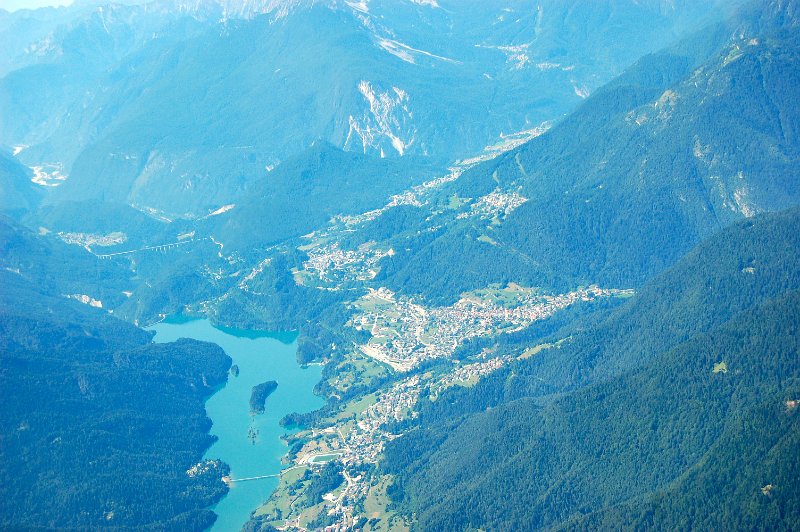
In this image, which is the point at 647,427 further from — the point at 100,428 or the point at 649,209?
the point at 649,209

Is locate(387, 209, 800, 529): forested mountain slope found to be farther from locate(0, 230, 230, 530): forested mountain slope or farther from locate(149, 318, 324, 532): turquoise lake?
locate(0, 230, 230, 530): forested mountain slope

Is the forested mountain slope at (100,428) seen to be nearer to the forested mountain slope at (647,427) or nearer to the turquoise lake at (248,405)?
the turquoise lake at (248,405)

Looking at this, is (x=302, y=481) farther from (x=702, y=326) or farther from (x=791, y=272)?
(x=791, y=272)

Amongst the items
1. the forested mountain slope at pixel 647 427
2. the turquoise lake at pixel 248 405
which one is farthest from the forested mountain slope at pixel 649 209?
the forested mountain slope at pixel 647 427

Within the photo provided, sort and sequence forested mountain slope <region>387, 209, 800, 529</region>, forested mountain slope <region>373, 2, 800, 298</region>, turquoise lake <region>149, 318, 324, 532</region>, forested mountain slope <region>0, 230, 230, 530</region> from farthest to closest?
1. forested mountain slope <region>373, 2, 800, 298</region>
2. turquoise lake <region>149, 318, 324, 532</region>
3. forested mountain slope <region>0, 230, 230, 530</region>
4. forested mountain slope <region>387, 209, 800, 529</region>

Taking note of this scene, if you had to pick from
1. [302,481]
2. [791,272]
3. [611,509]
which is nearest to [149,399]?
[302,481]

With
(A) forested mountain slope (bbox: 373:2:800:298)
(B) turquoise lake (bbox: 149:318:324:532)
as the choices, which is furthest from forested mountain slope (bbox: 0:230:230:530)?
(A) forested mountain slope (bbox: 373:2:800:298)

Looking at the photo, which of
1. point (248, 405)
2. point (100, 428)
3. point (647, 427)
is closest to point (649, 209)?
point (248, 405)
